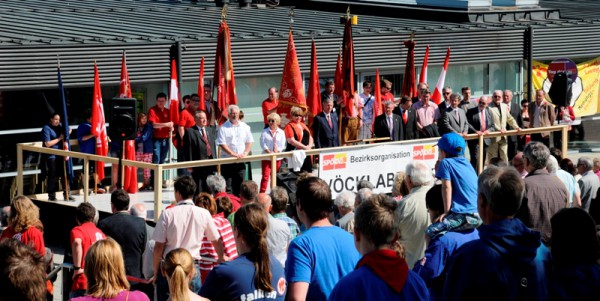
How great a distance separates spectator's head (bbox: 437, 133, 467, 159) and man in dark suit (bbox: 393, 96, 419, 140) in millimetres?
7806

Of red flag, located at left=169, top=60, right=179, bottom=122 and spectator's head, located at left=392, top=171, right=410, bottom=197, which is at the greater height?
red flag, located at left=169, top=60, right=179, bottom=122

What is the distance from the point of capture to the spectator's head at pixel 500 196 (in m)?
5.61

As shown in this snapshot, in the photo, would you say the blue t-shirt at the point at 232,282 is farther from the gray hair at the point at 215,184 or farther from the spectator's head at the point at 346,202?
the gray hair at the point at 215,184

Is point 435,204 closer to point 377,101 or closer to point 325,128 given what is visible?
Answer: point 325,128

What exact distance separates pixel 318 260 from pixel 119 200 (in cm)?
415

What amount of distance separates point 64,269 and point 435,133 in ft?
27.9

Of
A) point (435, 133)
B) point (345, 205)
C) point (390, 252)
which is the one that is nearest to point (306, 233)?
point (390, 252)

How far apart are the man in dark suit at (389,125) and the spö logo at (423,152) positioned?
1.62 m

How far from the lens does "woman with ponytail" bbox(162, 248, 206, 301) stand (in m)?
6.68

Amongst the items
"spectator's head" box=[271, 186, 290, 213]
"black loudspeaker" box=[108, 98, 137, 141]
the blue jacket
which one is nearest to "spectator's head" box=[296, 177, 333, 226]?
the blue jacket

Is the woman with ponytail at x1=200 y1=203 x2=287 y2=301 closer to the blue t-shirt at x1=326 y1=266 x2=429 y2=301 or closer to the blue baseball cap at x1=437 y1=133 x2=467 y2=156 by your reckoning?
the blue t-shirt at x1=326 y1=266 x2=429 y2=301

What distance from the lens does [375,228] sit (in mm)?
5426

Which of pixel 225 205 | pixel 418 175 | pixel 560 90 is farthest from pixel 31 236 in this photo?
pixel 560 90

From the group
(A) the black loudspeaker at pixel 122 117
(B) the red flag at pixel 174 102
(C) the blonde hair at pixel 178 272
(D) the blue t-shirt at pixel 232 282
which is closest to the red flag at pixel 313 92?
(B) the red flag at pixel 174 102
